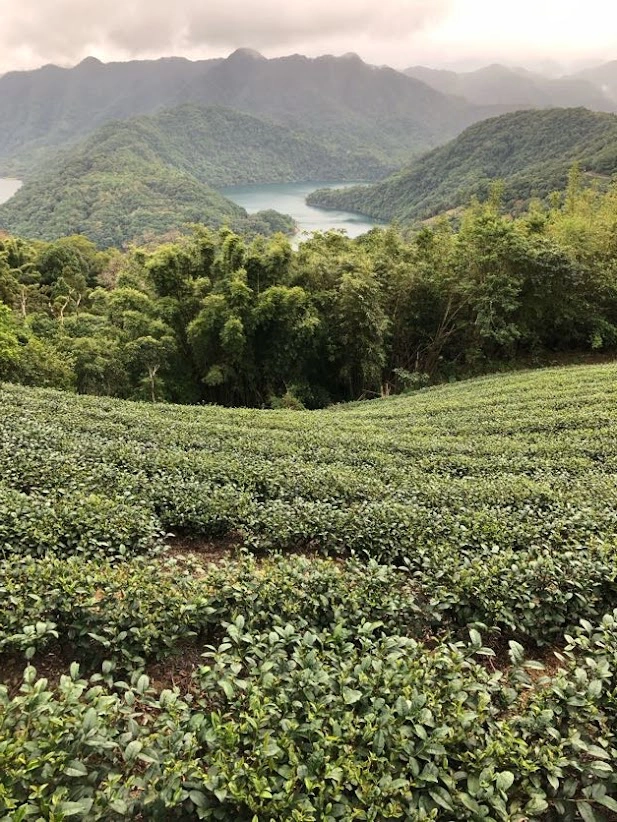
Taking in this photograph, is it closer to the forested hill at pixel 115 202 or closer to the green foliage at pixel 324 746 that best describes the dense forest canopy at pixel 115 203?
the forested hill at pixel 115 202

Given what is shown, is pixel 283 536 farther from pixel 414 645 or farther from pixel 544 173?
pixel 544 173

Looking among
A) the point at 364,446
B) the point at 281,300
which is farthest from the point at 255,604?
the point at 281,300

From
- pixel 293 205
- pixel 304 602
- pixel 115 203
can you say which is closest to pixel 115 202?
pixel 115 203

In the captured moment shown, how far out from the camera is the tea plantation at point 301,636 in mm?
2012

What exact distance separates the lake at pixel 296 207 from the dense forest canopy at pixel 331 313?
54.1 meters

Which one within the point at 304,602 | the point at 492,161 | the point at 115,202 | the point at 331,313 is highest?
the point at 492,161

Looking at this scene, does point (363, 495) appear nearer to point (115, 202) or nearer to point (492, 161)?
point (115, 202)

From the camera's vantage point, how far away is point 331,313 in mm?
17797

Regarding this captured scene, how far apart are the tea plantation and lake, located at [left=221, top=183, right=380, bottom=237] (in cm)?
6952

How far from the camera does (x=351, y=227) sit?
322 ft

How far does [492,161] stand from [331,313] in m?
113

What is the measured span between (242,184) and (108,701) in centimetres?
21266

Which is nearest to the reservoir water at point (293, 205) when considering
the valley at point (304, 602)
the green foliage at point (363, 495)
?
the valley at point (304, 602)

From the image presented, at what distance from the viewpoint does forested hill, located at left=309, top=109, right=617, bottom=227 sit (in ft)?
286
